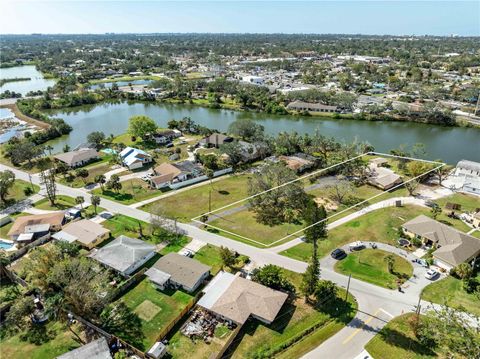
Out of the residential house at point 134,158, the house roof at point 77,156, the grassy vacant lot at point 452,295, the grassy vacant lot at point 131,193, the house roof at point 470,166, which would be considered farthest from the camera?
the house roof at point 77,156

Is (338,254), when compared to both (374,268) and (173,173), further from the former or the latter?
(173,173)

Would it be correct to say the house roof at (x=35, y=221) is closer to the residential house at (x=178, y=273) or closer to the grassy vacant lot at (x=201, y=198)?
the grassy vacant lot at (x=201, y=198)

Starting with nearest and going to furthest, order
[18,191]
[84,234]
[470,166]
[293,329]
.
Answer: [293,329], [84,234], [18,191], [470,166]

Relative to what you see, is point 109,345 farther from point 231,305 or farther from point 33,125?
point 33,125

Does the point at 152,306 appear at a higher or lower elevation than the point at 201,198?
lower

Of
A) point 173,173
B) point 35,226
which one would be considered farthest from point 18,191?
point 173,173

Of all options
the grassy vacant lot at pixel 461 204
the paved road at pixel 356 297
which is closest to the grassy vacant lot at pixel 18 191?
→ the paved road at pixel 356 297

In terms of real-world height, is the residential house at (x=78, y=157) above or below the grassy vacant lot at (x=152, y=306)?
above
